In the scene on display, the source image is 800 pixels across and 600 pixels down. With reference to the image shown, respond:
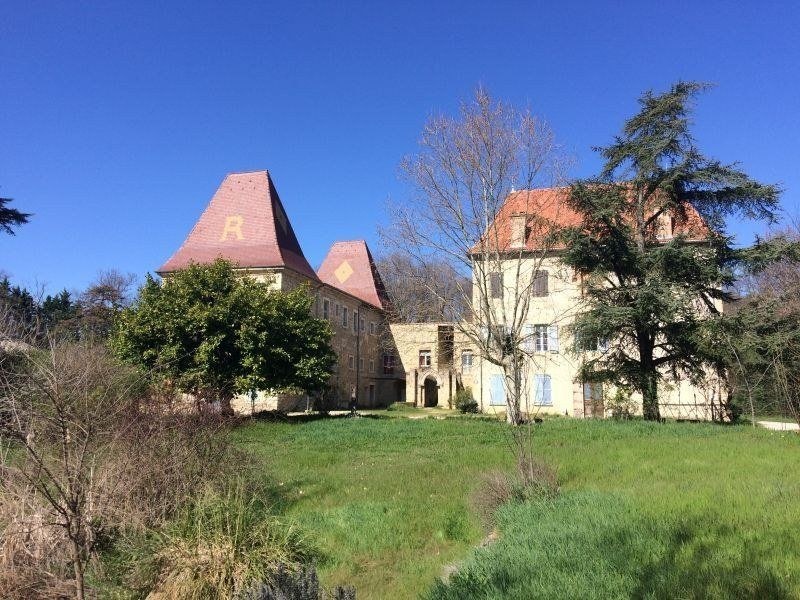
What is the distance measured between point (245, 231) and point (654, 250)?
22.8 meters

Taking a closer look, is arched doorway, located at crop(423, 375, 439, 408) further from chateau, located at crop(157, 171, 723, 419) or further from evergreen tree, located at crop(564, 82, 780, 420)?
evergreen tree, located at crop(564, 82, 780, 420)

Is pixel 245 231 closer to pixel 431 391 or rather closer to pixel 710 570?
pixel 431 391

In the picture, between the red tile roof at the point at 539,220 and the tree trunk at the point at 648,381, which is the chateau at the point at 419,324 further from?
the tree trunk at the point at 648,381

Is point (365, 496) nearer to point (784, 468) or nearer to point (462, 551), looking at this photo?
point (462, 551)

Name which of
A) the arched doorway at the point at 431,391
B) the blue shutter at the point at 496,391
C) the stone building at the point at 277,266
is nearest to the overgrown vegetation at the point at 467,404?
the blue shutter at the point at 496,391

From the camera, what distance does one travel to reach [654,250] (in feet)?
65.6

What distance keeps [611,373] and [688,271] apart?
438cm

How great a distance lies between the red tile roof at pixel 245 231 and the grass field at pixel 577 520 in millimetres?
20454

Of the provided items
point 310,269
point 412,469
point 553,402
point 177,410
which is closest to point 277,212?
point 310,269

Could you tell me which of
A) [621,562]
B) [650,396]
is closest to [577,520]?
[621,562]

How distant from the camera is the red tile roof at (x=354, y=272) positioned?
150 ft

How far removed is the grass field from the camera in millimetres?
3867

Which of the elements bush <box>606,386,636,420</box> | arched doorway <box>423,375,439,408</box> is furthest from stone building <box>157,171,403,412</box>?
bush <box>606,386,636,420</box>

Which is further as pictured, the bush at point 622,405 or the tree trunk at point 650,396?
the bush at point 622,405
